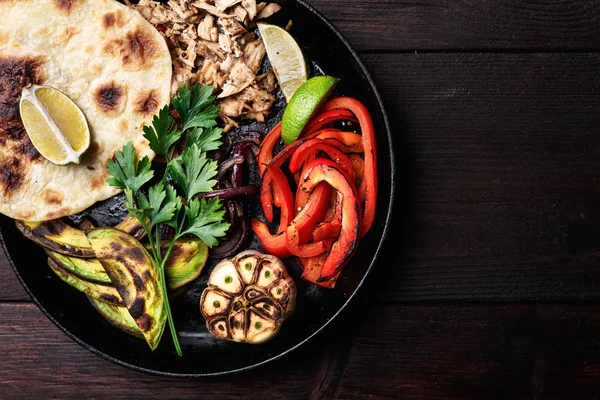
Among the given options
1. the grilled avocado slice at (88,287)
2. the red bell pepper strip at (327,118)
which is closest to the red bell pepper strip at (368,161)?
the red bell pepper strip at (327,118)

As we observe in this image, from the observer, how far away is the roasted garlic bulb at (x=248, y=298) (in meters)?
2.38

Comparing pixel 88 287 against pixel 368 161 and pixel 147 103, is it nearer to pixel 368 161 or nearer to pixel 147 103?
pixel 147 103

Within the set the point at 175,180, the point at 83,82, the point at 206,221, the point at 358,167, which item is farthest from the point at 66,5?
the point at 358,167

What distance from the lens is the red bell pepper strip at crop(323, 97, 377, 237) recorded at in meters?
2.36

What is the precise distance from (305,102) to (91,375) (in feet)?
6.12

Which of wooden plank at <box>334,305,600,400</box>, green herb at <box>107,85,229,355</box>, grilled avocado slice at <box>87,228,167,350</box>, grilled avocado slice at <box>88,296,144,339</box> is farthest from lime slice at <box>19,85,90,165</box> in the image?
wooden plank at <box>334,305,600,400</box>

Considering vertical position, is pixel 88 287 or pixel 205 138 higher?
pixel 205 138

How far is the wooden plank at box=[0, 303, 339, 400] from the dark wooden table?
2 cm

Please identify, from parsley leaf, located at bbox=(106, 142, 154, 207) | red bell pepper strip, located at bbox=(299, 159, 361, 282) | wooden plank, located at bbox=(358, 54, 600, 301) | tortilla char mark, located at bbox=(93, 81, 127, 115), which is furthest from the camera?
wooden plank, located at bbox=(358, 54, 600, 301)

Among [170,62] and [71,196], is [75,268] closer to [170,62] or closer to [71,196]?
[71,196]

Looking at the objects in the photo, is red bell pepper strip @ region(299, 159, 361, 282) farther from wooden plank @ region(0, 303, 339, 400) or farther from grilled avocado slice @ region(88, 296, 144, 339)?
grilled avocado slice @ region(88, 296, 144, 339)

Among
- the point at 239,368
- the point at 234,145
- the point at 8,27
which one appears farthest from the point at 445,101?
the point at 8,27

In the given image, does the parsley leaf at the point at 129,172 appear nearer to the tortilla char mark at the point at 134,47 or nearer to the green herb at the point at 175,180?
the green herb at the point at 175,180

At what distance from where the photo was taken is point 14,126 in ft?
7.95
